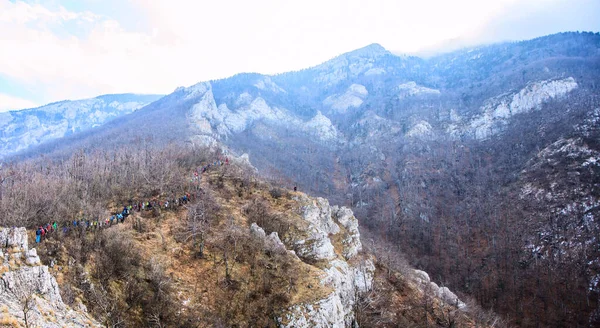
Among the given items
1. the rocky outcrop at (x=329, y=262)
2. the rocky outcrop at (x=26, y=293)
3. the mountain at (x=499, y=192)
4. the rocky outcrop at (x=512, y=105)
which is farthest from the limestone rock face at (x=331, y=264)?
the rocky outcrop at (x=512, y=105)

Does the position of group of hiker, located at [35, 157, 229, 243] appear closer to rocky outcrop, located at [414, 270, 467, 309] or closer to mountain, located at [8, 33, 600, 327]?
rocky outcrop, located at [414, 270, 467, 309]

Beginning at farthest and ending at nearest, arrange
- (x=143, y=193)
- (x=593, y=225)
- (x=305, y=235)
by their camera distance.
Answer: (x=593, y=225) → (x=143, y=193) → (x=305, y=235)

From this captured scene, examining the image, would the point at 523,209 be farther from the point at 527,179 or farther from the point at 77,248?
the point at 77,248

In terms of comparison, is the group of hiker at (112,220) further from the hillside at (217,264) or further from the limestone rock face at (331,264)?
the limestone rock face at (331,264)

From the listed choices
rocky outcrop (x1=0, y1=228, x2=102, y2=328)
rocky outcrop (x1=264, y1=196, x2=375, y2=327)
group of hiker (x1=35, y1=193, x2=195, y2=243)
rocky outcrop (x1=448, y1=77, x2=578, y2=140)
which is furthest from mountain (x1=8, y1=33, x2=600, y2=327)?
rocky outcrop (x1=0, y1=228, x2=102, y2=328)

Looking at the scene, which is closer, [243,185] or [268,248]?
[268,248]

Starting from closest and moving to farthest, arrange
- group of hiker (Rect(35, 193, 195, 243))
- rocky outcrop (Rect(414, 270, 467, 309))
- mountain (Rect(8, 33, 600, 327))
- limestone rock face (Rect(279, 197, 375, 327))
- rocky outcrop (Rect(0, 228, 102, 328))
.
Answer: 1. rocky outcrop (Rect(0, 228, 102, 328))
2. group of hiker (Rect(35, 193, 195, 243))
3. limestone rock face (Rect(279, 197, 375, 327))
4. rocky outcrop (Rect(414, 270, 467, 309))
5. mountain (Rect(8, 33, 600, 327))

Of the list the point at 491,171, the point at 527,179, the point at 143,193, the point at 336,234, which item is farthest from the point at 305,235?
the point at 491,171
